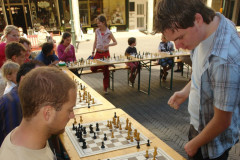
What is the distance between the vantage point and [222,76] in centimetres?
144

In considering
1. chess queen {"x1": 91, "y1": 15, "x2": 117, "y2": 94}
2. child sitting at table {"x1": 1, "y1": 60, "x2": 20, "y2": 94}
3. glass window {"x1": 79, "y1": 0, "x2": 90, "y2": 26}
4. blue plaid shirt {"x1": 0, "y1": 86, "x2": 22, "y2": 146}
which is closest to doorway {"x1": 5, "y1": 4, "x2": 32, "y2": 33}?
glass window {"x1": 79, "y1": 0, "x2": 90, "y2": 26}

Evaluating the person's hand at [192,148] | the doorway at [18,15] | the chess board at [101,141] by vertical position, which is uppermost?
the doorway at [18,15]

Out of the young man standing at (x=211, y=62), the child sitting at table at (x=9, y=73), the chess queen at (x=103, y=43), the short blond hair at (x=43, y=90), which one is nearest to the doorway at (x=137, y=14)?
the chess queen at (x=103, y=43)

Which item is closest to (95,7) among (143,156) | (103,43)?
(103,43)

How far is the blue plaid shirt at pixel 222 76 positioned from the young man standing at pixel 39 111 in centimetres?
100

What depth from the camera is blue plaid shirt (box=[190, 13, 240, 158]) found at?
1.43 m

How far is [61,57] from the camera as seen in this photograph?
21.8 ft

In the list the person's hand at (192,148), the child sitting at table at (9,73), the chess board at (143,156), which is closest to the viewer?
the person's hand at (192,148)

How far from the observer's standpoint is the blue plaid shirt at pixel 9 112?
234 centimetres

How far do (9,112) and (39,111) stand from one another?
51.1 inches

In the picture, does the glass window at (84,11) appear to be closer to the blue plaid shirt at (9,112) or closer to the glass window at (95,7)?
the glass window at (95,7)

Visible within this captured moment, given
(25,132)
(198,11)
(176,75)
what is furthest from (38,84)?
(176,75)

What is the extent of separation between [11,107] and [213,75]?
6.93 ft

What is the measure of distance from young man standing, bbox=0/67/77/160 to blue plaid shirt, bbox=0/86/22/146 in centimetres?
111
